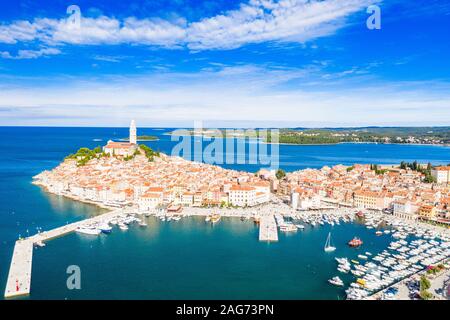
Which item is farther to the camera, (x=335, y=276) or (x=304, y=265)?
(x=304, y=265)

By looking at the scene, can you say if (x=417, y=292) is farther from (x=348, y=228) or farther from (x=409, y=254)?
(x=348, y=228)

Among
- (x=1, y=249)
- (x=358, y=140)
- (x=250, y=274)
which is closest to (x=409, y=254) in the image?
(x=250, y=274)

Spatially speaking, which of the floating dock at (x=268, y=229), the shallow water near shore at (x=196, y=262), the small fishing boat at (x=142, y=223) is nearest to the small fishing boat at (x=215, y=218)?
the shallow water near shore at (x=196, y=262)

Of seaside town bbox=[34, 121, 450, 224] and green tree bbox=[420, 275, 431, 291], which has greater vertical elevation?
seaside town bbox=[34, 121, 450, 224]

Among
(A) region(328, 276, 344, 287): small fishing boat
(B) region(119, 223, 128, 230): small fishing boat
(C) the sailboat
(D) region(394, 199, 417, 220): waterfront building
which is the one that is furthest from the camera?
(D) region(394, 199, 417, 220): waterfront building

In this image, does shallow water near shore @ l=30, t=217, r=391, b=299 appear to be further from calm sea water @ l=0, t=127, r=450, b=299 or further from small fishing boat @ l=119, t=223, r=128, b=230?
small fishing boat @ l=119, t=223, r=128, b=230

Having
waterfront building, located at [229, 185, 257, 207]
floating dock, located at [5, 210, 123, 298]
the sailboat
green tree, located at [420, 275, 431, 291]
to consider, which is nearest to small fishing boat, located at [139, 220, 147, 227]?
floating dock, located at [5, 210, 123, 298]
